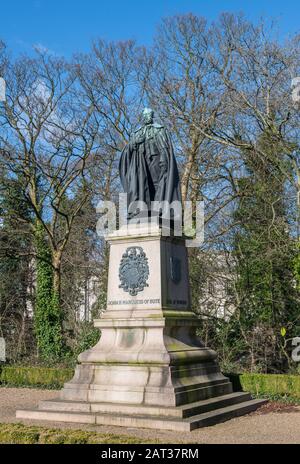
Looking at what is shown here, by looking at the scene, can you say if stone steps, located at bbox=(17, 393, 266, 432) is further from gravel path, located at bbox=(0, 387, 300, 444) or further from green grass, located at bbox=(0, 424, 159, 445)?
green grass, located at bbox=(0, 424, 159, 445)

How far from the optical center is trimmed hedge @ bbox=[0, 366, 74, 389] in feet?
53.9

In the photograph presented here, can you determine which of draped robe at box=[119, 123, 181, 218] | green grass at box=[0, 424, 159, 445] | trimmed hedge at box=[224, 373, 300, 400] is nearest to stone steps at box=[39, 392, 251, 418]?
green grass at box=[0, 424, 159, 445]

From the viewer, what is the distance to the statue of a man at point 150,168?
12266 mm

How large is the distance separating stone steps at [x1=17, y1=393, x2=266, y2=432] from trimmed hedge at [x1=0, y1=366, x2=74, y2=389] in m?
5.66

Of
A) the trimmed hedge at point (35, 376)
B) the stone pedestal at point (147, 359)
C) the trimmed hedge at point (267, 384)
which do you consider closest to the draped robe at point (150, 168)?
the stone pedestal at point (147, 359)

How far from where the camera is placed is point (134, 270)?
11.5m

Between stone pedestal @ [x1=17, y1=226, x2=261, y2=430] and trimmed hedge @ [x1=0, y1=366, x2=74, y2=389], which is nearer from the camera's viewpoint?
stone pedestal @ [x1=17, y1=226, x2=261, y2=430]

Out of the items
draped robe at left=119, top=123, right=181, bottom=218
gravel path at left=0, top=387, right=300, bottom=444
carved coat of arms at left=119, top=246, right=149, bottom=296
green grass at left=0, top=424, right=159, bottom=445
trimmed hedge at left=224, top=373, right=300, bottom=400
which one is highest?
draped robe at left=119, top=123, right=181, bottom=218

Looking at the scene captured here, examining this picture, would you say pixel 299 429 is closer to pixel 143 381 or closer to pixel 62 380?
pixel 143 381

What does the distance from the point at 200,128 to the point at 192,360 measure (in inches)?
521

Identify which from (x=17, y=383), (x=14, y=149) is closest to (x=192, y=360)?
(x=17, y=383)

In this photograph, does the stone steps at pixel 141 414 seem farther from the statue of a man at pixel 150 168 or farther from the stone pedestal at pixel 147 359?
the statue of a man at pixel 150 168

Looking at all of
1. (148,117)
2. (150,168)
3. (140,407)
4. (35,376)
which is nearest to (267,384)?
(140,407)

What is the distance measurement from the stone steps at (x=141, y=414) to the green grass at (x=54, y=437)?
81.7 inches
